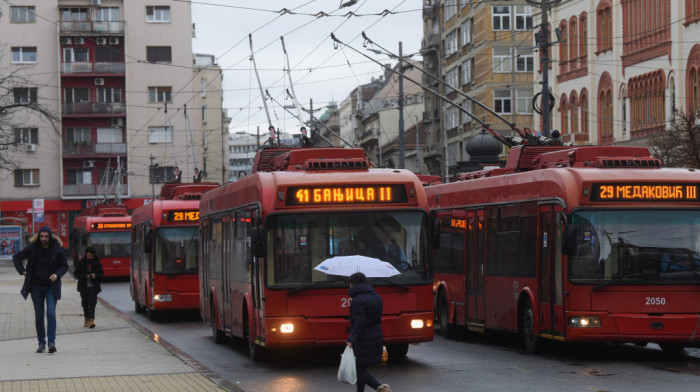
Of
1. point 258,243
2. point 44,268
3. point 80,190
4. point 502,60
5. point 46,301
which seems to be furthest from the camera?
point 80,190

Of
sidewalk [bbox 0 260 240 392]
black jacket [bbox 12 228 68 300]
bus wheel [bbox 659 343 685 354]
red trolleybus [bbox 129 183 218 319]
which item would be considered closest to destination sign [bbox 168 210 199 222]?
red trolleybus [bbox 129 183 218 319]

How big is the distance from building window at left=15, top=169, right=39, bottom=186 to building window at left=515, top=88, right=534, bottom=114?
34960 millimetres

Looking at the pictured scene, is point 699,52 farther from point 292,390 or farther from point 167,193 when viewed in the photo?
point 292,390

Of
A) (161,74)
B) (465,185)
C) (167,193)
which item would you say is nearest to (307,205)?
(465,185)

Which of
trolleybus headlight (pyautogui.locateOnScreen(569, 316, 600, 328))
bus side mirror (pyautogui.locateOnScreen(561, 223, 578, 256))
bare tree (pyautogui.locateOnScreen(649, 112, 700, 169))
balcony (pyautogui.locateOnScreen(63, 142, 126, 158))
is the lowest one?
trolleybus headlight (pyautogui.locateOnScreen(569, 316, 600, 328))

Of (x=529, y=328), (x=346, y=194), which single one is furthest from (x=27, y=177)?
(x=346, y=194)

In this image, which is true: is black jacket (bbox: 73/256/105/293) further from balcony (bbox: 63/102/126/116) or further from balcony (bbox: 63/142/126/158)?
balcony (bbox: 63/142/126/158)

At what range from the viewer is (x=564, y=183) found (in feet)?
52.2

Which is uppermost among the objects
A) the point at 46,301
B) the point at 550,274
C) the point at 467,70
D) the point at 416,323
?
the point at 467,70

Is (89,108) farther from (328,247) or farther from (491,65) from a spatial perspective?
(328,247)

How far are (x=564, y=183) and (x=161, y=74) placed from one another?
2797 inches

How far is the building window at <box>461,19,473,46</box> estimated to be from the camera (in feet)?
239

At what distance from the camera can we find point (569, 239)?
1525 centimetres

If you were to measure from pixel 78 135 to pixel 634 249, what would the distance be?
74.6 meters
